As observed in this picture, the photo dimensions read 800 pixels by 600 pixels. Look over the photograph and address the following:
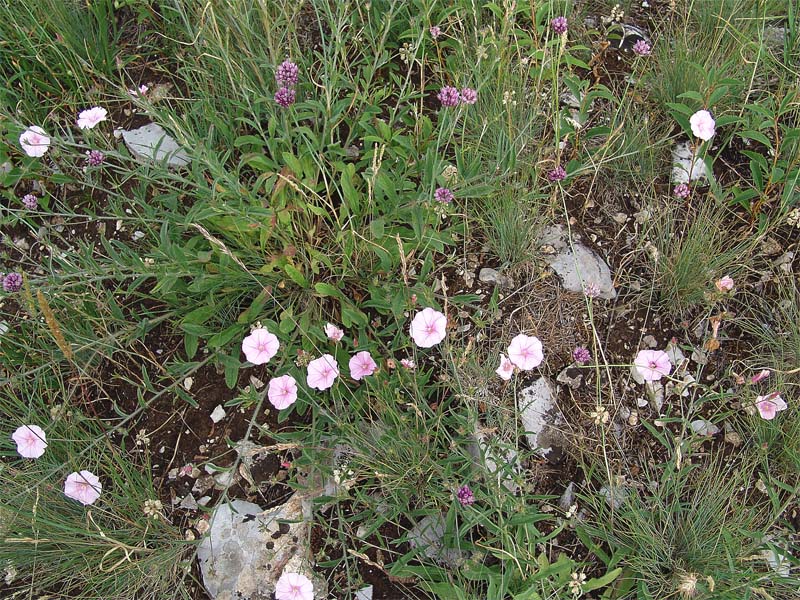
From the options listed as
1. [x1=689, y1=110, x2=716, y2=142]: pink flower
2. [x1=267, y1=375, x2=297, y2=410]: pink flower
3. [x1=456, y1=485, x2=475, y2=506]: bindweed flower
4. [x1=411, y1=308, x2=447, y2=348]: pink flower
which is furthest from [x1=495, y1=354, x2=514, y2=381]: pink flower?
[x1=689, y1=110, x2=716, y2=142]: pink flower

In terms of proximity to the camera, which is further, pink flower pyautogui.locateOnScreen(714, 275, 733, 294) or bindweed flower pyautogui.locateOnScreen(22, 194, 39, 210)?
bindweed flower pyautogui.locateOnScreen(22, 194, 39, 210)

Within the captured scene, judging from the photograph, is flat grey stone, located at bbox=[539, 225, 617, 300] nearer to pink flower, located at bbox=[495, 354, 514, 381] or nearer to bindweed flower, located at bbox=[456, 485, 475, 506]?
pink flower, located at bbox=[495, 354, 514, 381]

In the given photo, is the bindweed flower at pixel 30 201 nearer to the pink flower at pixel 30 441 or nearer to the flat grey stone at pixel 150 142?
the flat grey stone at pixel 150 142

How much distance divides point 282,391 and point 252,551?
1.69 ft

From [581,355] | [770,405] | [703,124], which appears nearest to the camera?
[770,405]

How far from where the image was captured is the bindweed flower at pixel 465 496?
70.9 inches

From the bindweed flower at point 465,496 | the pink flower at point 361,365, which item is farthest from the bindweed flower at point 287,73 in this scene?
the bindweed flower at point 465,496

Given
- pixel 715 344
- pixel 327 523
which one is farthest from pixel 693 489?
pixel 327 523

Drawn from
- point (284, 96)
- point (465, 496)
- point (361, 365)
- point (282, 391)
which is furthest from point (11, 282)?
point (465, 496)

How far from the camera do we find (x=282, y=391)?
2.04 m

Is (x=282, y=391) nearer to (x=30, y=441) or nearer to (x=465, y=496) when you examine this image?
(x=465, y=496)

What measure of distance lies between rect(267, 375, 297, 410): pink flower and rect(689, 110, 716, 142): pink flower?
1.58m

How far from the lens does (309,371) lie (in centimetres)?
201

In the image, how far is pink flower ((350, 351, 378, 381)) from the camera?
6.79ft
